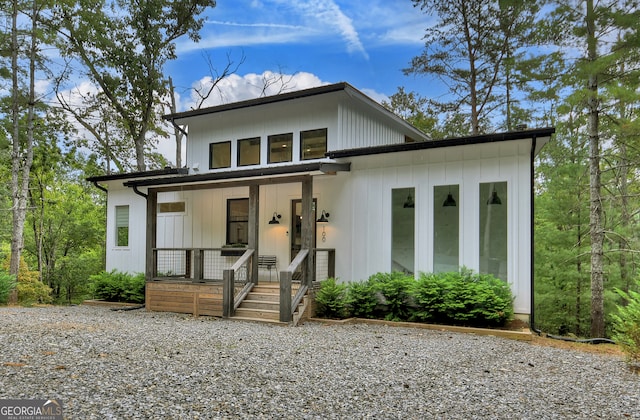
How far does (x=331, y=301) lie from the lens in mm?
9070

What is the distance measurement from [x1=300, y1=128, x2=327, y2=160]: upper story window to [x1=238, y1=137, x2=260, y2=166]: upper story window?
1.42 meters

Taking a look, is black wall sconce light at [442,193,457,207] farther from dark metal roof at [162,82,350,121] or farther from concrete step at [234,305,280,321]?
concrete step at [234,305,280,321]

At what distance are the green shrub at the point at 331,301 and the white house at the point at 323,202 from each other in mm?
434

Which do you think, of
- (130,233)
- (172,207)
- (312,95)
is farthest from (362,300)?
(130,233)

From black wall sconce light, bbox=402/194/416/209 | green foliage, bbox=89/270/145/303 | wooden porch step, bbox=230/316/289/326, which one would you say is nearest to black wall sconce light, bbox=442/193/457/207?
black wall sconce light, bbox=402/194/416/209

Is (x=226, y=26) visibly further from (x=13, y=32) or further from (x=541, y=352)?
(x=541, y=352)

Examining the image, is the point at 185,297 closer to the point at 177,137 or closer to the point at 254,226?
the point at 254,226

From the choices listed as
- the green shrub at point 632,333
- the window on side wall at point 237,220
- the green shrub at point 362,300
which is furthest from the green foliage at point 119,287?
the green shrub at point 632,333

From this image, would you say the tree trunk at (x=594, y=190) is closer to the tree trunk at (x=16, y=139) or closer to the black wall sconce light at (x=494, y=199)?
the black wall sconce light at (x=494, y=199)

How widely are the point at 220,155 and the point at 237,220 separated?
6.93ft

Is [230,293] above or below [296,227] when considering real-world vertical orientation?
below

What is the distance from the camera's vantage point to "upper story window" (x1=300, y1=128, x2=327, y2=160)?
11.1 metres

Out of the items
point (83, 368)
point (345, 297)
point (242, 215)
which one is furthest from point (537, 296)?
point (83, 368)

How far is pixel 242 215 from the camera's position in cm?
1183
